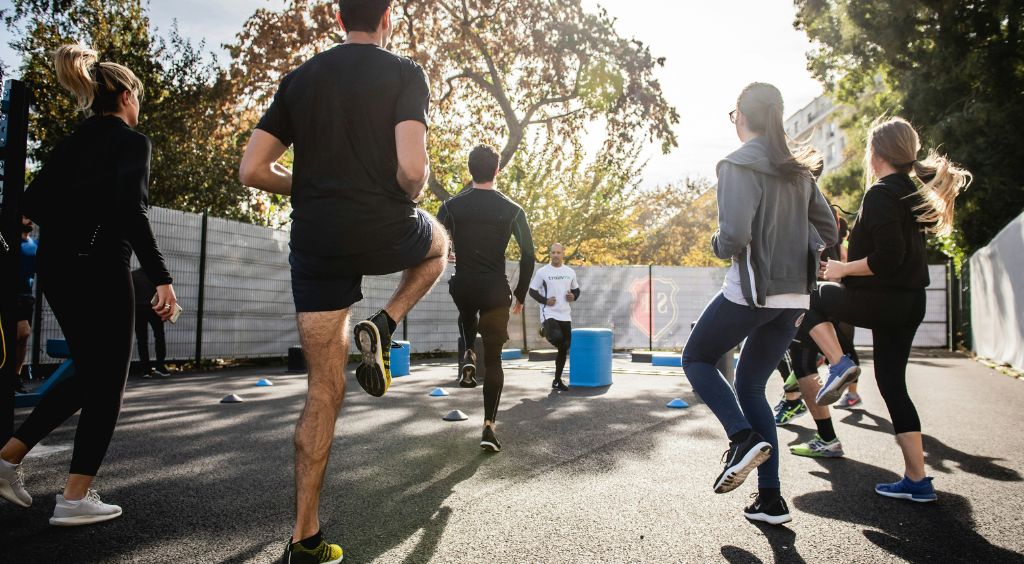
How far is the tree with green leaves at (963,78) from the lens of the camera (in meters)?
16.4

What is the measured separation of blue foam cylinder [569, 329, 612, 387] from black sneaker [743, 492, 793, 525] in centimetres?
561

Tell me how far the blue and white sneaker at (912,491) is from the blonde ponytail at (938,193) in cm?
127

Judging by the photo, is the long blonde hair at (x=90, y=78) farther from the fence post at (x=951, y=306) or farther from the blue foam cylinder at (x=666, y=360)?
the fence post at (x=951, y=306)

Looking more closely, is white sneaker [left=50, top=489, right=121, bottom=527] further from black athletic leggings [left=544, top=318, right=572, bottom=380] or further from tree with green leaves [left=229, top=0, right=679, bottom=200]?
tree with green leaves [left=229, top=0, right=679, bottom=200]

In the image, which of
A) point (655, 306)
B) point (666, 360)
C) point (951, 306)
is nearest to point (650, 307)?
point (655, 306)

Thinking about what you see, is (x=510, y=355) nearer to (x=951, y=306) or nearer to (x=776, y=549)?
(x=776, y=549)

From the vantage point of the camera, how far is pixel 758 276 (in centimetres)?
284

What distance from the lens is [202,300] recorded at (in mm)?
10953

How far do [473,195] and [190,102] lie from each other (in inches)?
609

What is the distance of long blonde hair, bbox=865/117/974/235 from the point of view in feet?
11.1

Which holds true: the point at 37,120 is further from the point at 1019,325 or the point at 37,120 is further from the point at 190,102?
the point at 1019,325

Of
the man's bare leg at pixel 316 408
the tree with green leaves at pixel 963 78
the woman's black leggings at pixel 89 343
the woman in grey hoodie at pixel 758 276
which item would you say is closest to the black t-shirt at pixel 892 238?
the woman in grey hoodie at pixel 758 276

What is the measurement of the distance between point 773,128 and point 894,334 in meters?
1.30

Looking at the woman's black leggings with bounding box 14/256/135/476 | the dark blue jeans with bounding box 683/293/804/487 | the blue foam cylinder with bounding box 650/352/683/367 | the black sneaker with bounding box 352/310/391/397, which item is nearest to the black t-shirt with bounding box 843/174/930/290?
the dark blue jeans with bounding box 683/293/804/487
